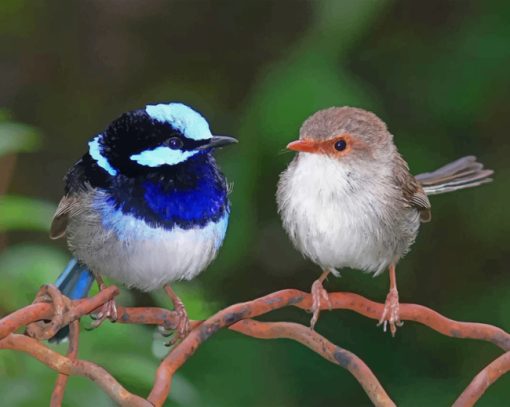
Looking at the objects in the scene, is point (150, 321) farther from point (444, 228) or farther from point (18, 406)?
point (444, 228)

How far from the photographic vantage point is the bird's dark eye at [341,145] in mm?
2516

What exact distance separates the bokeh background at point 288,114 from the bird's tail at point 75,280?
80cm

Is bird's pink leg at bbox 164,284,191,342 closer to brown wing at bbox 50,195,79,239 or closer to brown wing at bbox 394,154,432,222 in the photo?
brown wing at bbox 50,195,79,239

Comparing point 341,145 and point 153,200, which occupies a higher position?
point 341,145

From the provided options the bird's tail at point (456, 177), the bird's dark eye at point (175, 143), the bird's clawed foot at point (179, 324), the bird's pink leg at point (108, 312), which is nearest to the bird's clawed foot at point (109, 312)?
the bird's pink leg at point (108, 312)

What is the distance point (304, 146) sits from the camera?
2.37 metres

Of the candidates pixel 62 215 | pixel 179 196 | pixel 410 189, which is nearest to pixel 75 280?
pixel 62 215

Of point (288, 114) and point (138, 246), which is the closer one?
point (138, 246)

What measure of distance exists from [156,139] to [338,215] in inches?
19.8

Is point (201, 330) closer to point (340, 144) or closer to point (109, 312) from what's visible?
point (109, 312)

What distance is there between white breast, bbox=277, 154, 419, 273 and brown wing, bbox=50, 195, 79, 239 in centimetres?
47

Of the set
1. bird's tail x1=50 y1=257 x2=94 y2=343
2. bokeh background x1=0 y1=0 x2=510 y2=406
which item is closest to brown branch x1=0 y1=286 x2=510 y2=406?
bird's tail x1=50 y1=257 x2=94 y2=343

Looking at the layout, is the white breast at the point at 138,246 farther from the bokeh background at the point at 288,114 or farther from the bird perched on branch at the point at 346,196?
the bokeh background at the point at 288,114

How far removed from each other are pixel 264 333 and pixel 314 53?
194 cm
